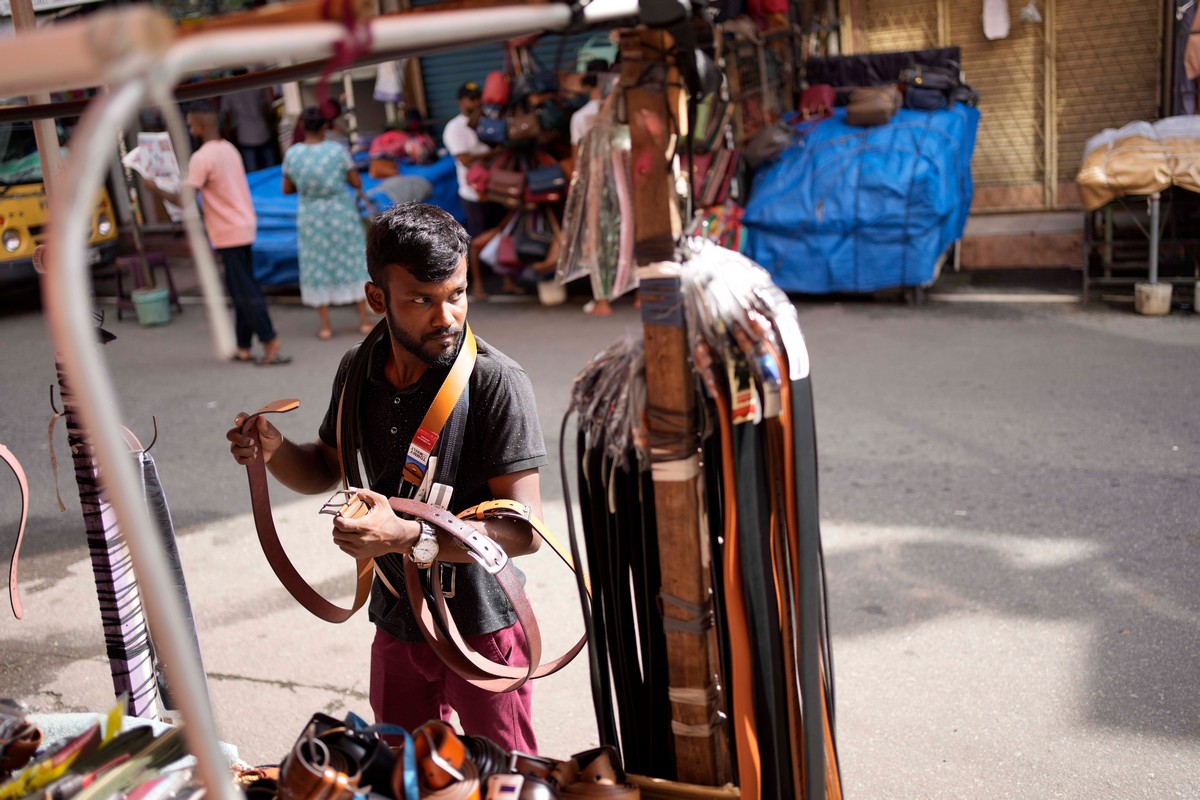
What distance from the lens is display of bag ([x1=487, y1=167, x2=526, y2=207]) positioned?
8141 millimetres

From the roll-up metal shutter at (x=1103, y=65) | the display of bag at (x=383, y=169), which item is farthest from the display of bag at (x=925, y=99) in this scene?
the display of bag at (x=383, y=169)

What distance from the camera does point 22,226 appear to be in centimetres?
965

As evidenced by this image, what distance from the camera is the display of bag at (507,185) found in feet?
26.7

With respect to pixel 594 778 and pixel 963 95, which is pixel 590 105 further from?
pixel 594 778

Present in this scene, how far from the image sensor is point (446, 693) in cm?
215

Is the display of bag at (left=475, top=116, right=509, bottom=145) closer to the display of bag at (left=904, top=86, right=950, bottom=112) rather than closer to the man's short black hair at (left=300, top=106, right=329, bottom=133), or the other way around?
the man's short black hair at (left=300, top=106, right=329, bottom=133)

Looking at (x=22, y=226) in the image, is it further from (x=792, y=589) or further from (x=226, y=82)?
(x=792, y=589)

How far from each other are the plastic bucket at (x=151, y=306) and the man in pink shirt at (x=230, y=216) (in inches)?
74.4

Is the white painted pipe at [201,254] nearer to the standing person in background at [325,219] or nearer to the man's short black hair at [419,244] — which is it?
the man's short black hair at [419,244]

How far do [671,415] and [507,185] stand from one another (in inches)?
272

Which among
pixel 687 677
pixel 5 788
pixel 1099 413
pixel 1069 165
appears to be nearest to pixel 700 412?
pixel 687 677

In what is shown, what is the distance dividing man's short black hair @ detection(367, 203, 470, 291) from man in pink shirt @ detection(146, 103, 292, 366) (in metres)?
5.45

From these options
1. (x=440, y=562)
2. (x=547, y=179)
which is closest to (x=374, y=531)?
Result: (x=440, y=562)

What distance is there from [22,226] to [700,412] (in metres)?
9.87
